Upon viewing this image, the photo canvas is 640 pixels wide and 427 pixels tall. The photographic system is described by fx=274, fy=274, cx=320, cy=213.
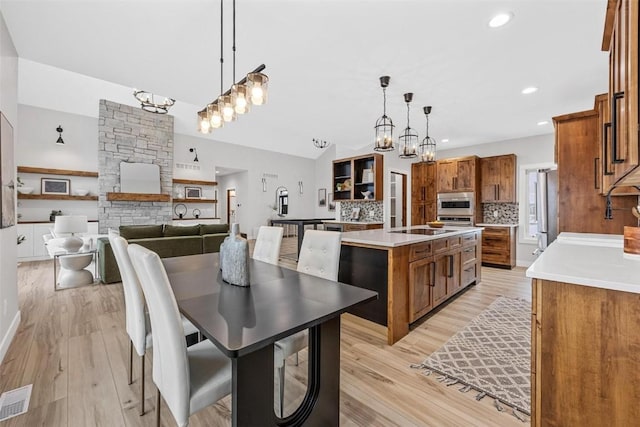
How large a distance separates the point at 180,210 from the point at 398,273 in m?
7.61

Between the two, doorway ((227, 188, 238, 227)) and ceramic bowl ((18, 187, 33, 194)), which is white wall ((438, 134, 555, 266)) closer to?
doorway ((227, 188, 238, 227))

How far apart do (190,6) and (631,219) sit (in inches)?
165

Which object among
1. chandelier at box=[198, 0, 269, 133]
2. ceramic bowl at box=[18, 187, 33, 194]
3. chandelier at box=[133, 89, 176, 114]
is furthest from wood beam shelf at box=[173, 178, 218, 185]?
chandelier at box=[198, 0, 269, 133]

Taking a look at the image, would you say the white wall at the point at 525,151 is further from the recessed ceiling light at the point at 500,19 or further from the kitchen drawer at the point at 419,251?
the recessed ceiling light at the point at 500,19

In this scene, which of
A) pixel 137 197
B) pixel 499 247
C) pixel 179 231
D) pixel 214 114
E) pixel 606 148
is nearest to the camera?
pixel 606 148

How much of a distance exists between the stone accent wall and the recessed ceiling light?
755 centimetres

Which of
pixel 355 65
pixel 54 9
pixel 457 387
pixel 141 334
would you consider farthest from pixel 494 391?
pixel 54 9

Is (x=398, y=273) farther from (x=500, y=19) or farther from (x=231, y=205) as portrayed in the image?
(x=231, y=205)

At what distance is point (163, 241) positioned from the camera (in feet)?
14.1

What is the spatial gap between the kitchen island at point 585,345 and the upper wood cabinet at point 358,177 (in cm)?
450

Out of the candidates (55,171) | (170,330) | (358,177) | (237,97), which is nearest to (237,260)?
(170,330)

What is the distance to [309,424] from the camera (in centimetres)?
132

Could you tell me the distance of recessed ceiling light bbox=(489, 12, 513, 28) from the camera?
2.06m

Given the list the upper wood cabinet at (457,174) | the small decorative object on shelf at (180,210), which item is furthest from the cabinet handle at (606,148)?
the small decorative object on shelf at (180,210)
